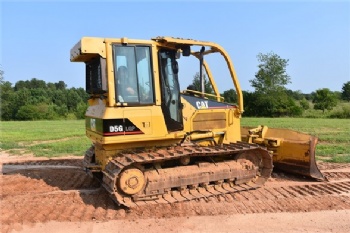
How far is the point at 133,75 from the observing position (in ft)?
22.5

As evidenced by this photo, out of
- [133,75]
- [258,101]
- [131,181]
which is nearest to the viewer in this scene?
[131,181]

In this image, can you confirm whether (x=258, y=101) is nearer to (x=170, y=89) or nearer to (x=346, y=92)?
(x=346, y=92)

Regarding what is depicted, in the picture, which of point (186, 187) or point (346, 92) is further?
point (346, 92)

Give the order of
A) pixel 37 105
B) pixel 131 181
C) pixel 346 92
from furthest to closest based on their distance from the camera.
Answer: pixel 346 92
pixel 37 105
pixel 131 181

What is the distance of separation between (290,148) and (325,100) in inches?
2006

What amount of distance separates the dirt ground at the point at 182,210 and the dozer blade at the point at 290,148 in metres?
0.34

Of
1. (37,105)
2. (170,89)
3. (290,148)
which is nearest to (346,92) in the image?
(37,105)

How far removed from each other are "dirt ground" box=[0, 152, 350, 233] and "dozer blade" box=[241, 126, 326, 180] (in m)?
0.34

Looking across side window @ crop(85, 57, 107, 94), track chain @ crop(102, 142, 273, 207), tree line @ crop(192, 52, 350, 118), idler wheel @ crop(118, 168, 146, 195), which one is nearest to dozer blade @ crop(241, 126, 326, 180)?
track chain @ crop(102, 142, 273, 207)

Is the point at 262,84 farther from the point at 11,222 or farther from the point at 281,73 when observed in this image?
the point at 11,222

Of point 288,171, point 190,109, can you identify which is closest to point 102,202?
point 190,109

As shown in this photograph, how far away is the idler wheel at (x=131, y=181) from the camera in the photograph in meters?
6.44

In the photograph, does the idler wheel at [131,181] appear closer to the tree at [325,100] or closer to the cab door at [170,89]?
the cab door at [170,89]

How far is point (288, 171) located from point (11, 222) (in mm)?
6593
